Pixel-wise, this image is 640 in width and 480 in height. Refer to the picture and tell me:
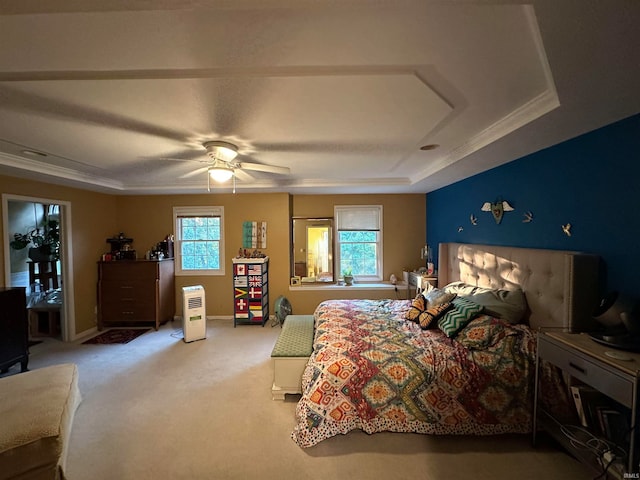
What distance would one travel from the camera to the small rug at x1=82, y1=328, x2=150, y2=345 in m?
3.99

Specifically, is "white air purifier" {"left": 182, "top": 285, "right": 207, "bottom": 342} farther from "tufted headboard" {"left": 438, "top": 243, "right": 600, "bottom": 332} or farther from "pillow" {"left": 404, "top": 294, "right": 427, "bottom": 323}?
"tufted headboard" {"left": 438, "top": 243, "right": 600, "bottom": 332}

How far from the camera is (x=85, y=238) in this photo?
4285 millimetres

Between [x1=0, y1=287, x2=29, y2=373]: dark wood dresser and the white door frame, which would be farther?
the white door frame

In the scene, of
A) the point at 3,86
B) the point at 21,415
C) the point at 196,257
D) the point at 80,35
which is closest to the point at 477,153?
the point at 80,35

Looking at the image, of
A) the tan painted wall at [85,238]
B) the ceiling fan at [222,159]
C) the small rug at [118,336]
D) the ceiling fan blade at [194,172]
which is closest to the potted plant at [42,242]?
the tan painted wall at [85,238]

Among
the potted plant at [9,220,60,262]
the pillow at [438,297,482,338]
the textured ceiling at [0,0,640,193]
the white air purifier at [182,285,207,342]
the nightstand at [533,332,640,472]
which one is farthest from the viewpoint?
the potted plant at [9,220,60,262]

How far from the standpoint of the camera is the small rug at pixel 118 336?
3.99 metres

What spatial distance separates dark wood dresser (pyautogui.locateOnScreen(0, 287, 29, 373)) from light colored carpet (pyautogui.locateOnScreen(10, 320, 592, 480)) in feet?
2.60

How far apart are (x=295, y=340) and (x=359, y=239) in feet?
9.17

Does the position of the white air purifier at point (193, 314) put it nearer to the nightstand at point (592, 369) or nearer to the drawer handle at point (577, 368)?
the nightstand at point (592, 369)

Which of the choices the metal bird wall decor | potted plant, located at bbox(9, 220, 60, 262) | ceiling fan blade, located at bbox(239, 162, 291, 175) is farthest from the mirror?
potted plant, located at bbox(9, 220, 60, 262)

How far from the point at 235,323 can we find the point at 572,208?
179 inches

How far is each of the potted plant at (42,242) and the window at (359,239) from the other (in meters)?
5.07

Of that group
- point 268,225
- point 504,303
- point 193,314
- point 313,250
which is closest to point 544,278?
point 504,303
